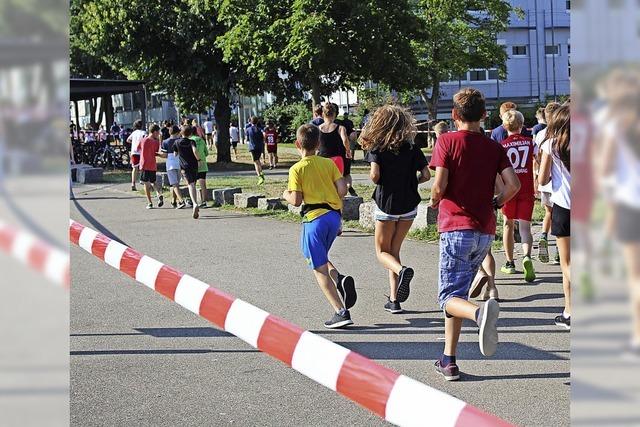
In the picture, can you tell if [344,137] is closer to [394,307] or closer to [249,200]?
[249,200]

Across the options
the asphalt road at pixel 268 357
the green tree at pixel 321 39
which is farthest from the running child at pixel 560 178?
the green tree at pixel 321 39

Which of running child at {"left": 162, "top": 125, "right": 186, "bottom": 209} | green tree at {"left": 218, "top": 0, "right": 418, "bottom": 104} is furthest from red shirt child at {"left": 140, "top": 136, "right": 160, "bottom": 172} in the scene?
green tree at {"left": 218, "top": 0, "right": 418, "bottom": 104}

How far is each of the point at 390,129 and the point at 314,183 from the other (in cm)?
76

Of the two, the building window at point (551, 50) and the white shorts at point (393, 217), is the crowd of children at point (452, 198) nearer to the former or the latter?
the white shorts at point (393, 217)

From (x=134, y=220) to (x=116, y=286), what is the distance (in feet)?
24.4

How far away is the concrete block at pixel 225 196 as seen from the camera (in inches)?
743

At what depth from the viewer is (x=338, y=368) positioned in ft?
10.7

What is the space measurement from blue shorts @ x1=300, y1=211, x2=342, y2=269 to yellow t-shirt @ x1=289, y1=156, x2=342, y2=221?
50mm

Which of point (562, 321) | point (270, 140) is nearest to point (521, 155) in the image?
point (562, 321)

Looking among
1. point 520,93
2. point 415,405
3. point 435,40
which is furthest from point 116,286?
point 520,93

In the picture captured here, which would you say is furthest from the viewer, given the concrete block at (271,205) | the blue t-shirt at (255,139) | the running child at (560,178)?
the blue t-shirt at (255,139)

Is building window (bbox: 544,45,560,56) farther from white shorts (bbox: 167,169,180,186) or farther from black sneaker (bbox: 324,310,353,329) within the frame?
black sneaker (bbox: 324,310,353,329)

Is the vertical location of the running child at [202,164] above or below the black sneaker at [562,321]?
above

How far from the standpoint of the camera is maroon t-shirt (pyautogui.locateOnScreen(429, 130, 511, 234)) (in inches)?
226
